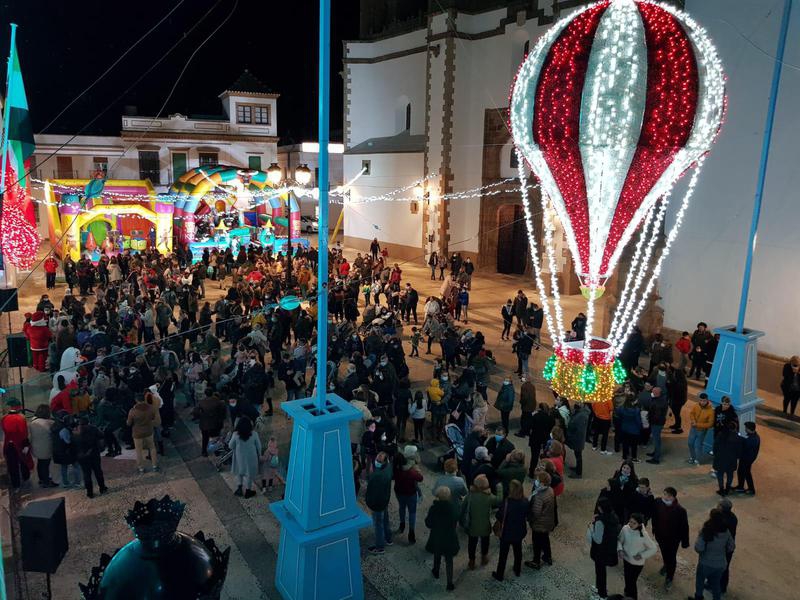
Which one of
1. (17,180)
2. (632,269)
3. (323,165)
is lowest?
(632,269)

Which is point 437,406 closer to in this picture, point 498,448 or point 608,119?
point 498,448

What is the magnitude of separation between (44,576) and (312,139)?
4668 centimetres

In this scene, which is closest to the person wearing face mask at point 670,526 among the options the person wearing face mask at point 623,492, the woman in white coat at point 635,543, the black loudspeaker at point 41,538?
the person wearing face mask at point 623,492

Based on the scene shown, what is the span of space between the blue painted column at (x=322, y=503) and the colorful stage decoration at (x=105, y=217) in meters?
21.8

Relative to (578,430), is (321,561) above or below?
below

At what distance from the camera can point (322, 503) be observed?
6.47 m

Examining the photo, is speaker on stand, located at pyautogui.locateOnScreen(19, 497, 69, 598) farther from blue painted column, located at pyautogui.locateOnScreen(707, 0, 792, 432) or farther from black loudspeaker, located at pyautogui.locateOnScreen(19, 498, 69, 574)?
blue painted column, located at pyautogui.locateOnScreen(707, 0, 792, 432)

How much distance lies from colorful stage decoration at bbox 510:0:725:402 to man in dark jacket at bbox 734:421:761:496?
76.3 inches

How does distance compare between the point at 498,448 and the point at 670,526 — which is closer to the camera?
the point at 670,526

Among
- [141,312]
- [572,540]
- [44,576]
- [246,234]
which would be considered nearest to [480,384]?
[572,540]

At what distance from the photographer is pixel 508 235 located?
2661 centimetres

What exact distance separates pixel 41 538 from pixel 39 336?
834 cm

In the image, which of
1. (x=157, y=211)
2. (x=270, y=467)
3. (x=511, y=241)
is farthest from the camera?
(x=157, y=211)

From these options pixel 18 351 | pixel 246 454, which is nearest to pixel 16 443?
pixel 18 351
